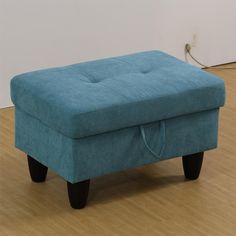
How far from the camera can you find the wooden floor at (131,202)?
134 inches

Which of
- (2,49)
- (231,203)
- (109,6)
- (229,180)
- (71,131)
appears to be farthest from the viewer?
(109,6)

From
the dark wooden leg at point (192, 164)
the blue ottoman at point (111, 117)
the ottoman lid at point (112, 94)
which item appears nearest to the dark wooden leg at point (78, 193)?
the blue ottoman at point (111, 117)

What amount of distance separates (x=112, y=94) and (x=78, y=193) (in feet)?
1.44

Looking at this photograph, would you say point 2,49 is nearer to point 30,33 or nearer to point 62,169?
point 30,33

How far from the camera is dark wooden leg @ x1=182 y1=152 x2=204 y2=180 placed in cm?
381

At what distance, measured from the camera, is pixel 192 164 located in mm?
3820

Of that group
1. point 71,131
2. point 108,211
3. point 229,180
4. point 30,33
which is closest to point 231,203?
point 229,180

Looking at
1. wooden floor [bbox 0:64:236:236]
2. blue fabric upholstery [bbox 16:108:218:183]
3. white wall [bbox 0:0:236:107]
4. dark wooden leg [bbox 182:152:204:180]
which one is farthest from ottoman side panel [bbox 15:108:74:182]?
white wall [bbox 0:0:236:107]

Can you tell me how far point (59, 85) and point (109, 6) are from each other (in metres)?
1.49

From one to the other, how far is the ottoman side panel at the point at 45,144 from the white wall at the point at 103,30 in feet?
3.40

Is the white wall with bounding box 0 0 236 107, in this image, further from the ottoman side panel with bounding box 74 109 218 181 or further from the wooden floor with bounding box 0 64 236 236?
the ottoman side panel with bounding box 74 109 218 181

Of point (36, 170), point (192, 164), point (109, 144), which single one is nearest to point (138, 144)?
point (109, 144)

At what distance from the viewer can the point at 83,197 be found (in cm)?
355

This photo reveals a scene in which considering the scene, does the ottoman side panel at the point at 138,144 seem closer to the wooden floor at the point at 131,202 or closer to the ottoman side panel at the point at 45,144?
the ottoman side panel at the point at 45,144
